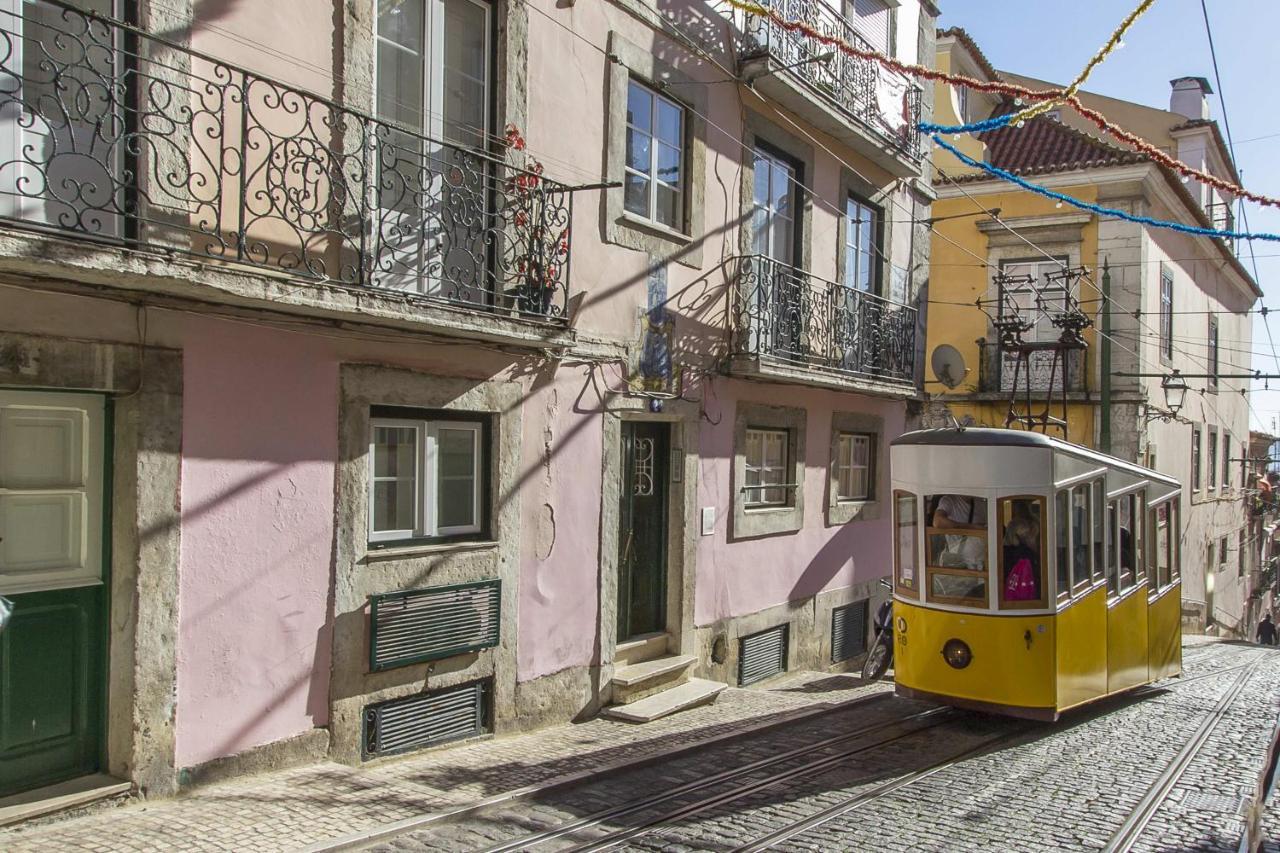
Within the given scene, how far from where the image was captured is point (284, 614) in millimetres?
6148

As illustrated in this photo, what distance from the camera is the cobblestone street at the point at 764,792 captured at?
5.31 meters

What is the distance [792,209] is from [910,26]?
4.57 metres

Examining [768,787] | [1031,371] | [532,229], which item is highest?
[532,229]

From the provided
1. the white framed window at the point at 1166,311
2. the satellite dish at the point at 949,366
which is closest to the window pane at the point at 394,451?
the satellite dish at the point at 949,366

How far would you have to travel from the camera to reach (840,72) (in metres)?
12.0

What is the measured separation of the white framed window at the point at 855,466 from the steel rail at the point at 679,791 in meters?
4.53

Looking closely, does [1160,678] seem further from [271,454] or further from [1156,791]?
Answer: [271,454]

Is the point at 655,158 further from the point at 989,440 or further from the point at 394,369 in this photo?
the point at 989,440

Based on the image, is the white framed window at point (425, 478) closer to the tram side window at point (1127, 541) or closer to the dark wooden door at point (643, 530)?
the dark wooden door at point (643, 530)

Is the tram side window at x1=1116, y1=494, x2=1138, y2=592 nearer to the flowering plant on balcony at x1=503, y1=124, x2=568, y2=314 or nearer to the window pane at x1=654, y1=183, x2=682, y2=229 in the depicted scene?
the window pane at x1=654, y1=183, x2=682, y2=229

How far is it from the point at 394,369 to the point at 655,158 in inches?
151

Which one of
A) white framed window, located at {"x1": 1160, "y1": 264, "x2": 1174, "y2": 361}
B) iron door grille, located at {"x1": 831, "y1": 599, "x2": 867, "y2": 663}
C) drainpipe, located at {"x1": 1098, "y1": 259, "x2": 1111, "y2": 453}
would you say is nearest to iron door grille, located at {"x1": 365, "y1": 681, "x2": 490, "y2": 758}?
iron door grille, located at {"x1": 831, "y1": 599, "x2": 867, "y2": 663}

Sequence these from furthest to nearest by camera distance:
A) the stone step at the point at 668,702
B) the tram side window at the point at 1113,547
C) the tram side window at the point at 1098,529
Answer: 1. the tram side window at the point at 1113,547
2. the tram side window at the point at 1098,529
3. the stone step at the point at 668,702

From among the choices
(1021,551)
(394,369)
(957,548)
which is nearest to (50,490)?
(394,369)
